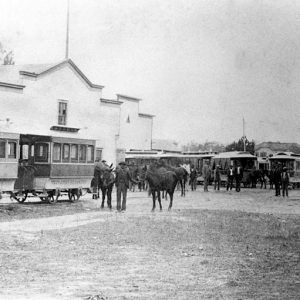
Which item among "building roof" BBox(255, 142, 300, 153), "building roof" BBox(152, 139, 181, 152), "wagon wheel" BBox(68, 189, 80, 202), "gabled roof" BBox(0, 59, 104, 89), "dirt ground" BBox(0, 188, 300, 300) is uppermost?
"gabled roof" BBox(0, 59, 104, 89)

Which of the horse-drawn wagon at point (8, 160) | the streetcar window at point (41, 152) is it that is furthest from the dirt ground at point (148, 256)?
the streetcar window at point (41, 152)

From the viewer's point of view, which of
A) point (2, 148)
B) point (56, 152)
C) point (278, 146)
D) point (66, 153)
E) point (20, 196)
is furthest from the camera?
point (278, 146)

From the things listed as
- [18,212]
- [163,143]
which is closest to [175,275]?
[18,212]

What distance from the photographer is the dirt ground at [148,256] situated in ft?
24.0

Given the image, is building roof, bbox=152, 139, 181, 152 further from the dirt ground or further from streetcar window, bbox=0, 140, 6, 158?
the dirt ground

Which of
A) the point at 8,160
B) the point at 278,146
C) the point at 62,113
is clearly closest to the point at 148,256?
the point at 8,160

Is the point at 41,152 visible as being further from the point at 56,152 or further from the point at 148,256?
the point at 148,256

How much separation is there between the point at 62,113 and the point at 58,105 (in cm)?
65

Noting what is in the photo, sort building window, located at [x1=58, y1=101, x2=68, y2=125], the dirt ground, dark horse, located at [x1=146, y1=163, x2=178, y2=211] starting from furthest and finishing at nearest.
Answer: building window, located at [x1=58, y1=101, x2=68, y2=125] → dark horse, located at [x1=146, y1=163, x2=178, y2=211] → the dirt ground

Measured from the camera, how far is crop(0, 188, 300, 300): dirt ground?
7.32 m

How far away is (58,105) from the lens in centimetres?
3472

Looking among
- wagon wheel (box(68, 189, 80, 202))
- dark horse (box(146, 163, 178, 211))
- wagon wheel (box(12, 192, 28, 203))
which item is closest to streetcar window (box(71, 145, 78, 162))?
wagon wheel (box(68, 189, 80, 202))

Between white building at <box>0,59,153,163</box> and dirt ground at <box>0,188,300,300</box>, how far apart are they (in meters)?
15.9

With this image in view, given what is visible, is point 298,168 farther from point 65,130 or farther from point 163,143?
point 163,143
